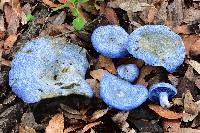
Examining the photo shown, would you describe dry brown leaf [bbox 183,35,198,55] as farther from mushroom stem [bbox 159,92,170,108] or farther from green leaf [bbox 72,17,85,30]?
green leaf [bbox 72,17,85,30]

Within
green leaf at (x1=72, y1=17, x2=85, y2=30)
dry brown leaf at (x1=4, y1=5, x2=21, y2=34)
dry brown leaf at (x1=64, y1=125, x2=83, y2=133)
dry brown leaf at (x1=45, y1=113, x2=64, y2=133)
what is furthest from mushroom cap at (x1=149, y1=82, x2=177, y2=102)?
dry brown leaf at (x1=4, y1=5, x2=21, y2=34)

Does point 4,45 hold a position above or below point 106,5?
below

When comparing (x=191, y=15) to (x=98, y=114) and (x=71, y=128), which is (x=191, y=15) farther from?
(x=71, y=128)

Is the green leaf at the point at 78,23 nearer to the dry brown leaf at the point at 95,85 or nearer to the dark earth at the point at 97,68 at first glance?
the dark earth at the point at 97,68

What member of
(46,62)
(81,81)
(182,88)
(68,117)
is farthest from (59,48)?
(182,88)

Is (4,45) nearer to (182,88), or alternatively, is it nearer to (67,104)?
(67,104)
